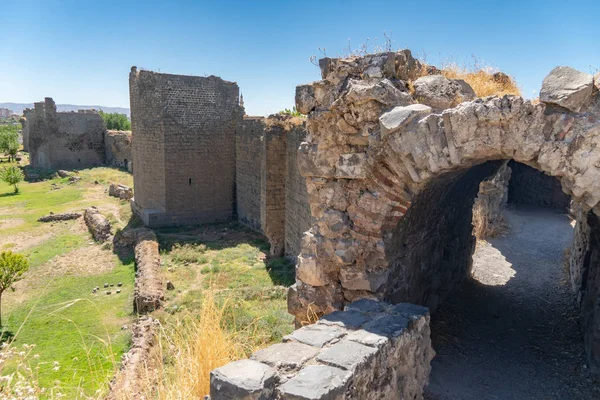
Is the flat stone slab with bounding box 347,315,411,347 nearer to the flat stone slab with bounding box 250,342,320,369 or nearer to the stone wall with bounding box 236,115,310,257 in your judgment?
the flat stone slab with bounding box 250,342,320,369

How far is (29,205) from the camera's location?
850 inches

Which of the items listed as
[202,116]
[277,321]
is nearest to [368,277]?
[277,321]

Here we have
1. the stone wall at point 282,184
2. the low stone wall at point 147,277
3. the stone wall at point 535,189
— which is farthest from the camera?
the stone wall at point 535,189

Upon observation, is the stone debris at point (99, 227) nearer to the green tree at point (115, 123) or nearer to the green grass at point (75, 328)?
the green grass at point (75, 328)

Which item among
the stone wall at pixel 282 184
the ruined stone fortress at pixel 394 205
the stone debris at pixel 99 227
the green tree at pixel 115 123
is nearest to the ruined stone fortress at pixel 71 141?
the stone debris at pixel 99 227

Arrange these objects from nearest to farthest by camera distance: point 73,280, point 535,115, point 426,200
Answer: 1. point 535,115
2. point 426,200
3. point 73,280

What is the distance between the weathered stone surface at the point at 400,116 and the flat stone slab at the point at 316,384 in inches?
89.2

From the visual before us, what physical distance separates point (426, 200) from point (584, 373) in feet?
8.03

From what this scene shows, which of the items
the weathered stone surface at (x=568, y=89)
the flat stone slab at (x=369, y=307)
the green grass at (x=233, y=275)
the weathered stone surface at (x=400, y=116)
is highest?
the weathered stone surface at (x=568, y=89)

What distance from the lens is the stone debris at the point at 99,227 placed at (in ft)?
49.8

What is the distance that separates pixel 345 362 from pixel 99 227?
566 inches

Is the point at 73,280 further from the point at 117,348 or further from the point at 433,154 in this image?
the point at 433,154

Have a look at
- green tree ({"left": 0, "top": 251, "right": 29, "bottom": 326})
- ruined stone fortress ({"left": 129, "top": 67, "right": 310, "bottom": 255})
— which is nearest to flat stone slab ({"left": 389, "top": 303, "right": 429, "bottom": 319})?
green tree ({"left": 0, "top": 251, "right": 29, "bottom": 326})

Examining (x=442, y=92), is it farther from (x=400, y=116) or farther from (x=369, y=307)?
(x=369, y=307)
